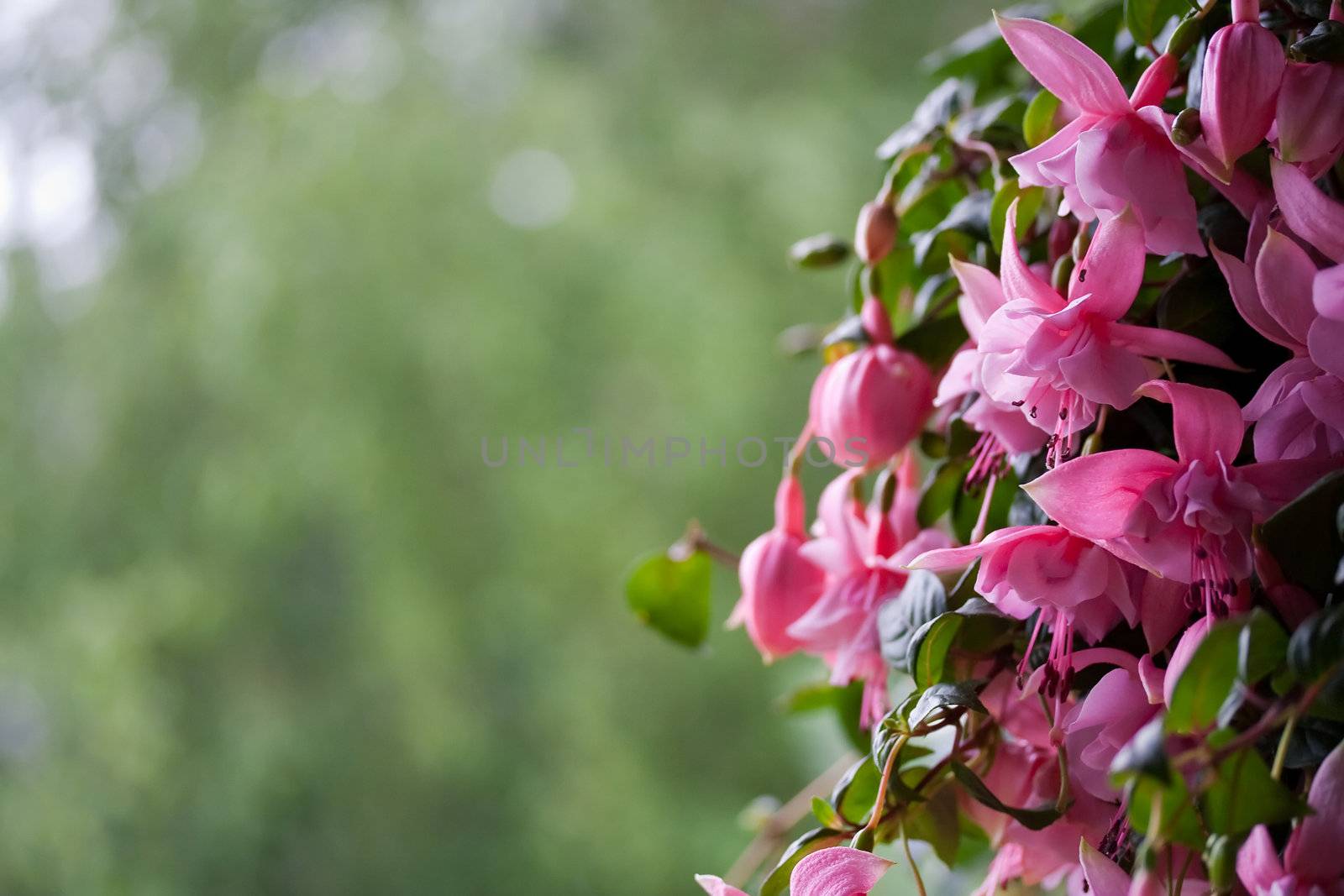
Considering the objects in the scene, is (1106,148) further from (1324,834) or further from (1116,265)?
(1324,834)

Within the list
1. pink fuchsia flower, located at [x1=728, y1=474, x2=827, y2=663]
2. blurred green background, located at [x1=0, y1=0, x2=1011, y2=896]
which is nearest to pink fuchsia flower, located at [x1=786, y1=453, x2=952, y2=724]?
pink fuchsia flower, located at [x1=728, y1=474, x2=827, y2=663]

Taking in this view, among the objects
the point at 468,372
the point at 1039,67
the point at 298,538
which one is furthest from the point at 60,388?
the point at 1039,67

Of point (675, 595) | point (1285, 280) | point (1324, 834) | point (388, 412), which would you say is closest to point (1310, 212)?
point (1285, 280)

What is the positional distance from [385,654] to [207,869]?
1.07ft

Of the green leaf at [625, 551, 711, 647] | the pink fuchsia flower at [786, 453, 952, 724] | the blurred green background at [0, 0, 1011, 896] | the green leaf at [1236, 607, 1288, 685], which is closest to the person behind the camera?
the green leaf at [1236, 607, 1288, 685]

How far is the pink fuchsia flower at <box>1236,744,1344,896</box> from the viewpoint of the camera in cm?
20

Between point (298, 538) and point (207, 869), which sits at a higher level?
point (298, 538)

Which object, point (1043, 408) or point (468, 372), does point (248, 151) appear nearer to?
point (468, 372)

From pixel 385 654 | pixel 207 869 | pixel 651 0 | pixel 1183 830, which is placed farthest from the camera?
pixel 651 0

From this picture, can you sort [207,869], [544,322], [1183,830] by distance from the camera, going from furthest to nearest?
1. [544,322]
2. [207,869]
3. [1183,830]

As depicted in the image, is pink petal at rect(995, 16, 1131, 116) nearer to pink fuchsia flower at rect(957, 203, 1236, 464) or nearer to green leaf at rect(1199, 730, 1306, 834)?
pink fuchsia flower at rect(957, 203, 1236, 464)

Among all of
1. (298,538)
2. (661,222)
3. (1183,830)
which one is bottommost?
(298,538)

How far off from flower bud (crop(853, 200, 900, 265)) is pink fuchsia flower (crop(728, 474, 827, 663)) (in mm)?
93

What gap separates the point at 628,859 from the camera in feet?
4.78
